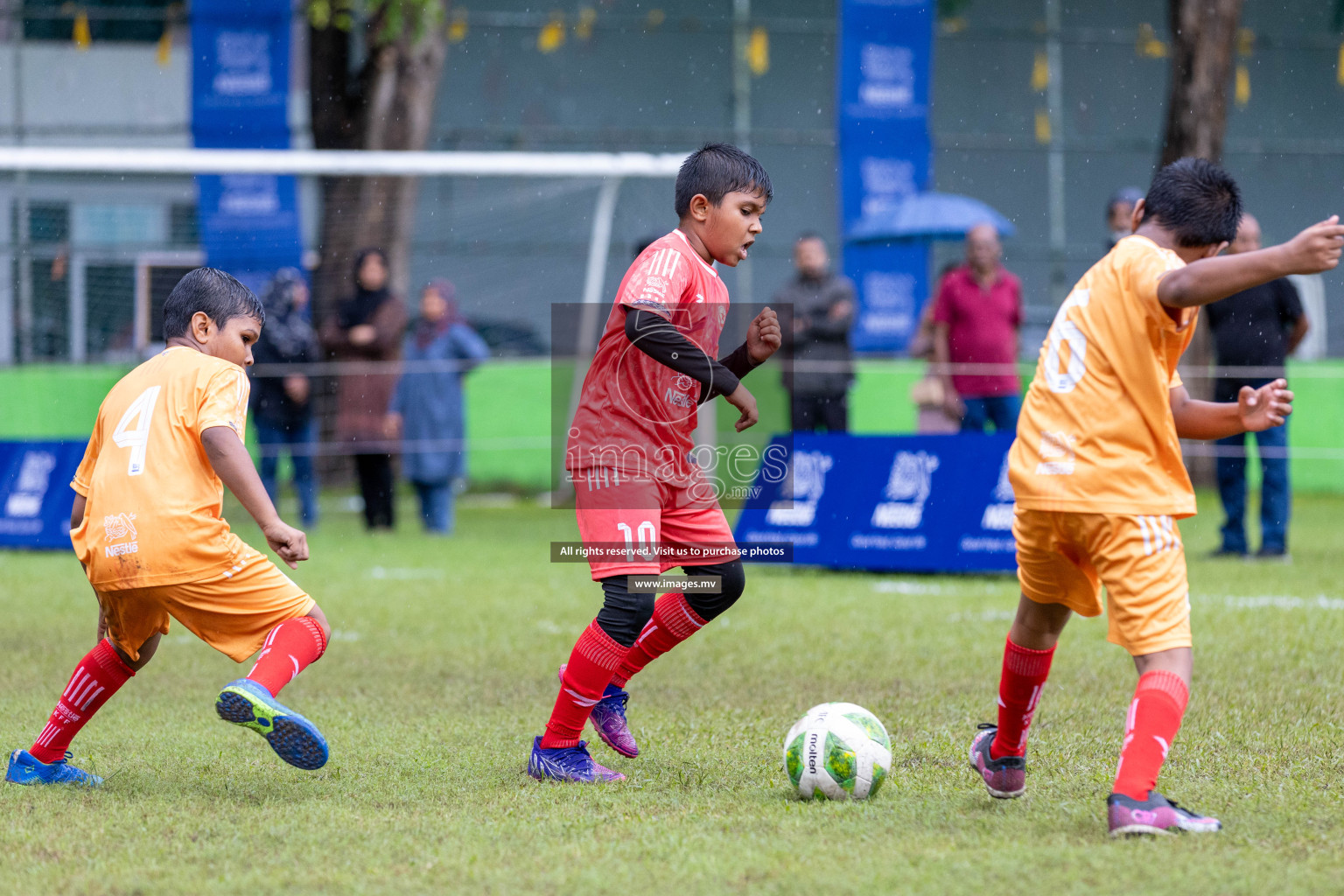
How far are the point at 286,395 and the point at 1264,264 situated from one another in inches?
387

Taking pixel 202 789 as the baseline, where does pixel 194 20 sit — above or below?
above

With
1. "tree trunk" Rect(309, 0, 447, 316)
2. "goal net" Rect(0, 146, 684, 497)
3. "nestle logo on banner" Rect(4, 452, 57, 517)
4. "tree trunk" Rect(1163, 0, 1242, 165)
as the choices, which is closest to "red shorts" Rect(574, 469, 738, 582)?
"goal net" Rect(0, 146, 684, 497)

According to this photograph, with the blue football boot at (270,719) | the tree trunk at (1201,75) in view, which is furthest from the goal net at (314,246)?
the blue football boot at (270,719)

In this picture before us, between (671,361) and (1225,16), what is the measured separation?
1235cm

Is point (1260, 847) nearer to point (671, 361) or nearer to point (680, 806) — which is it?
point (680, 806)

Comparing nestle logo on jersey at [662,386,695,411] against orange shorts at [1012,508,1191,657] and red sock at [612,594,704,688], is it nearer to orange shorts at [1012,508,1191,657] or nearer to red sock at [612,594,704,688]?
red sock at [612,594,704,688]

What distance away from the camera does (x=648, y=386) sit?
14.7 feet

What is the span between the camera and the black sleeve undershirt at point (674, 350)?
4.23 metres

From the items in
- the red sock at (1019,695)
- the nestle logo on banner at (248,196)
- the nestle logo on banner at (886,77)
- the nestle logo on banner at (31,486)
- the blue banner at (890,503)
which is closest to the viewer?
the red sock at (1019,695)

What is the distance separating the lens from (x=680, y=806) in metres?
3.92

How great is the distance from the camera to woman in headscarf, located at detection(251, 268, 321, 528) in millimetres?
11859

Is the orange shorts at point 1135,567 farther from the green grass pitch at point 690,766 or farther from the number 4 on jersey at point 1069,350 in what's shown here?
the green grass pitch at point 690,766

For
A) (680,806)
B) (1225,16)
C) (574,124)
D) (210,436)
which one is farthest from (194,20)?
(680,806)

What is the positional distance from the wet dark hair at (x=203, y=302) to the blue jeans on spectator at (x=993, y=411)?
689cm
